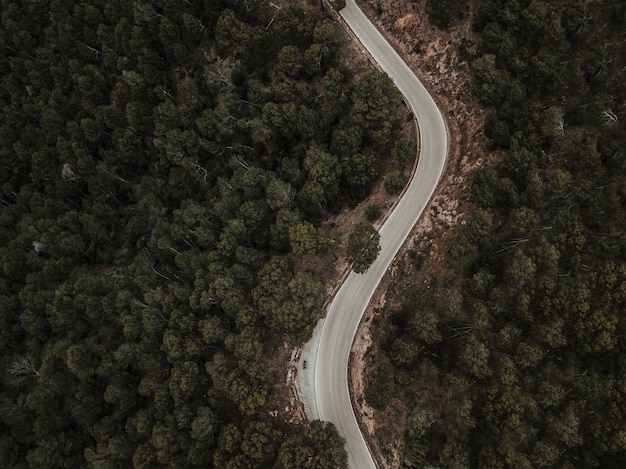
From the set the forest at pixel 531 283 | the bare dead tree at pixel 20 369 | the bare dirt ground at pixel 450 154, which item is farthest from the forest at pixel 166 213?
the forest at pixel 531 283

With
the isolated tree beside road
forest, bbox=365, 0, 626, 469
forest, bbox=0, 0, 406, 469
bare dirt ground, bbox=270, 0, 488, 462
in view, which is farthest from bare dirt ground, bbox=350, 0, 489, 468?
forest, bbox=0, 0, 406, 469

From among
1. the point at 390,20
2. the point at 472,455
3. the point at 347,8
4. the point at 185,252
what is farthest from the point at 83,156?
the point at 472,455

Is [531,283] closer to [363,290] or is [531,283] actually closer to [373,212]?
[363,290]

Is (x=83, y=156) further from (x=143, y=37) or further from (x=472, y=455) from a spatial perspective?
(x=472, y=455)

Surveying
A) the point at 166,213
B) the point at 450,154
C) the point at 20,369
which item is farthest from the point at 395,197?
the point at 20,369

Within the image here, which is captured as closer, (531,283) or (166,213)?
(531,283)

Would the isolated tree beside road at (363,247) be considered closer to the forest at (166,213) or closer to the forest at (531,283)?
the forest at (166,213)
